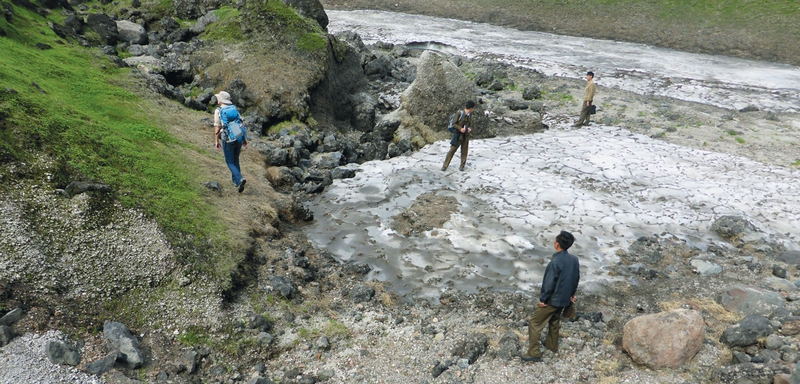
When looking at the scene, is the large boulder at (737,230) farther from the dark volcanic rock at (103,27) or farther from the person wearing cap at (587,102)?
the dark volcanic rock at (103,27)

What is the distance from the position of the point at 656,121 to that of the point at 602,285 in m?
14.2

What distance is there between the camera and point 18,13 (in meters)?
19.5

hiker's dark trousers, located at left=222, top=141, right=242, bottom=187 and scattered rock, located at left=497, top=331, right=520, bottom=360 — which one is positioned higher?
hiker's dark trousers, located at left=222, top=141, right=242, bottom=187

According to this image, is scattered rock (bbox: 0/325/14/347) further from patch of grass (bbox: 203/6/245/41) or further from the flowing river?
patch of grass (bbox: 203/6/245/41)

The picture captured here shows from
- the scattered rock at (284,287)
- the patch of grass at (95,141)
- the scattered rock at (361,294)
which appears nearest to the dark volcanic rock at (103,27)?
the patch of grass at (95,141)

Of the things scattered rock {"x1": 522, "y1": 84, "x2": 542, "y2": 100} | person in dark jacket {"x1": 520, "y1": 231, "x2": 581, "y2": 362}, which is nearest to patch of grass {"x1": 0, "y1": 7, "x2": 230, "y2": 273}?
person in dark jacket {"x1": 520, "y1": 231, "x2": 581, "y2": 362}

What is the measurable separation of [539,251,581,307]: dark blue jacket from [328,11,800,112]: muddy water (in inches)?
865

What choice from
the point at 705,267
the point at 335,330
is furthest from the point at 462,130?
the point at 335,330

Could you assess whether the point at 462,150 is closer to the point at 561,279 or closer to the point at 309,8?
the point at 561,279

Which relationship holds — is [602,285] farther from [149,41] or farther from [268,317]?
[149,41]

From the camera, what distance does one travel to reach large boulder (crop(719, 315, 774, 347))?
348 inches

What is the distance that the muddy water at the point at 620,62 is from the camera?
2695 cm

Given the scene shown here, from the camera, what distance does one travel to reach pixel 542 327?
8.62 meters

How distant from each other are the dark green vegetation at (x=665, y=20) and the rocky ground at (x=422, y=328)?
3140 centimetres
